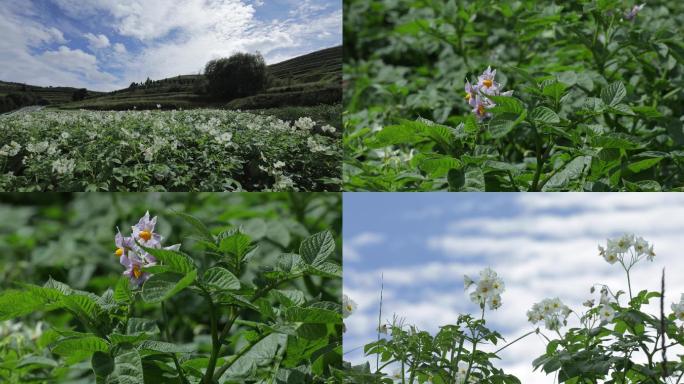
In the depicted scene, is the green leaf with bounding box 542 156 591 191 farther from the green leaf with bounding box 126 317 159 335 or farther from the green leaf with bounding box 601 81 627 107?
the green leaf with bounding box 126 317 159 335

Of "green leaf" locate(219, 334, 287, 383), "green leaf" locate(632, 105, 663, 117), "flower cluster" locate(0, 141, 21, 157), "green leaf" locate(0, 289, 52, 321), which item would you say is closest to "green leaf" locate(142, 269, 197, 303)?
"green leaf" locate(0, 289, 52, 321)

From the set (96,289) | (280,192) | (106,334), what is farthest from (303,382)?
(280,192)

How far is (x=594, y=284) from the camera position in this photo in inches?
58.6

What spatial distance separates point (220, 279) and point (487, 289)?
59 cm

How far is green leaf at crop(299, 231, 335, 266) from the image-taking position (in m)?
1.29

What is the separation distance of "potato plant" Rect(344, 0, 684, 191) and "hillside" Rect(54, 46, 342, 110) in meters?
0.21

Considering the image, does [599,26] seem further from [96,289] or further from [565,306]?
[96,289]

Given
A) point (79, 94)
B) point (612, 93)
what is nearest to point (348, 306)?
point (612, 93)

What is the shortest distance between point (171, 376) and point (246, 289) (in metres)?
0.27

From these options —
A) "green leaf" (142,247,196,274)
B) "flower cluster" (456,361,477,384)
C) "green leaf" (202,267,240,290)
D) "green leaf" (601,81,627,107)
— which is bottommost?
"flower cluster" (456,361,477,384)

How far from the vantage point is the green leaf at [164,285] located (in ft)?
3.61

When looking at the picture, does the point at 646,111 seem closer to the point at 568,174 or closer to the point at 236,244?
the point at 568,174

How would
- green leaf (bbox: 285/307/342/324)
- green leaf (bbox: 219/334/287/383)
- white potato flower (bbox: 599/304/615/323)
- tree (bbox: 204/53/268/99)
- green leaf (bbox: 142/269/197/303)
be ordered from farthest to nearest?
tree (bbox: 204/53/268/99) → green leaf (bbox: 219/334/287/383) → white potato flower (bbox: 599/304/615/323) → green leaf (bbox: 285/307/342/324) → green leaf (bbox: 142/269/197/303)

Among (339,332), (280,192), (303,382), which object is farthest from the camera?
(280,192)
